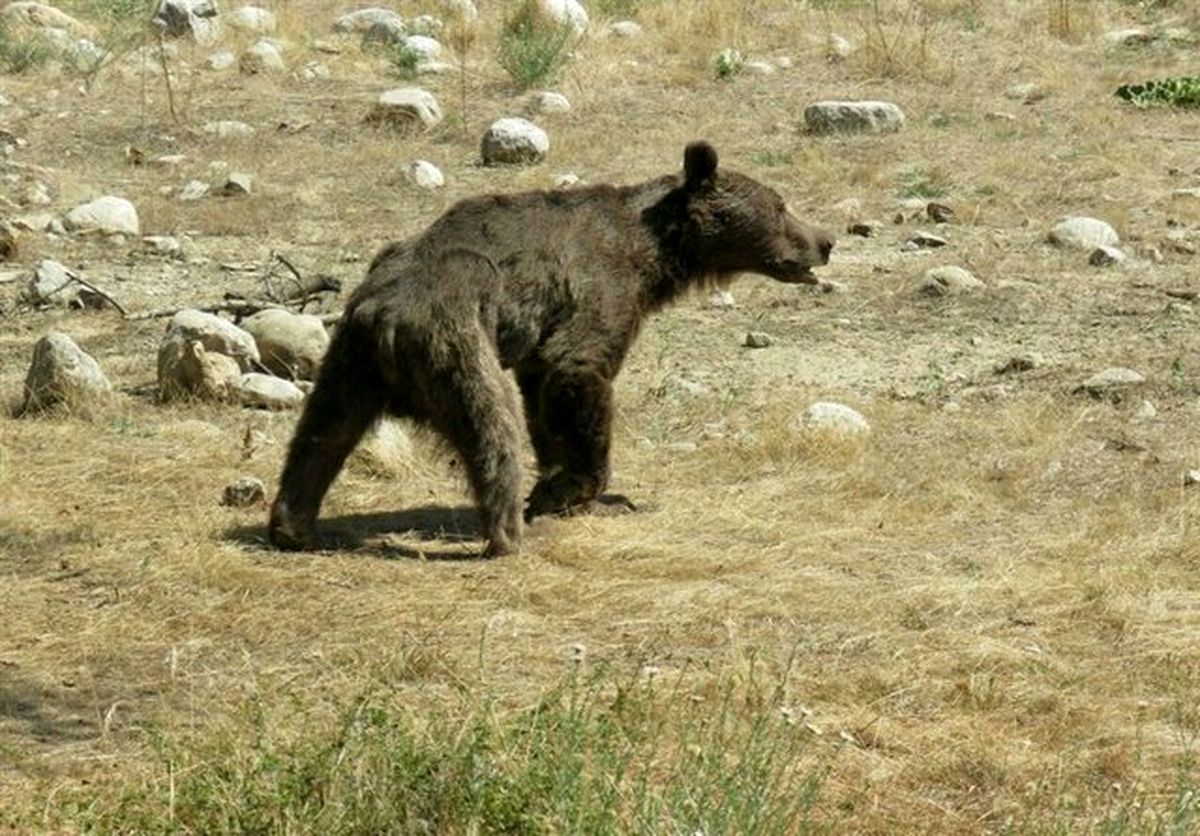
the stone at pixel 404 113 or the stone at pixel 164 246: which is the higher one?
the stone at pixel 164 246

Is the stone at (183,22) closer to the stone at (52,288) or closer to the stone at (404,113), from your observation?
the stone at (404,113)

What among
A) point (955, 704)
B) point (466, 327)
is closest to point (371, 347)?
point (466, 327)

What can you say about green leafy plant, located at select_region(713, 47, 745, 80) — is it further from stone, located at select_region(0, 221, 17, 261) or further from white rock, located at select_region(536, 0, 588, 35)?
stone, located at select_region(0, 221, 17, 261)

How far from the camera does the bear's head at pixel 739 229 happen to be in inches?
410

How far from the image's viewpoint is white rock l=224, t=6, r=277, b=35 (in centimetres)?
2045

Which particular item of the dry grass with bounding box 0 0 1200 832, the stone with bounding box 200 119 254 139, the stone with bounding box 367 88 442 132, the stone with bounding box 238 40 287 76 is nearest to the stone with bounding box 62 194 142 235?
the dry grass with bounding box 0 0 1200 832

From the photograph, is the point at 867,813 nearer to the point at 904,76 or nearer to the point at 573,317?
the point at 573,317

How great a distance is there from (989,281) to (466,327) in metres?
5.58

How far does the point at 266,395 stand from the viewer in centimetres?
1088

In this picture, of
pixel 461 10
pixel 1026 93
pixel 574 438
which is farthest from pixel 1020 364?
pixel 461 10

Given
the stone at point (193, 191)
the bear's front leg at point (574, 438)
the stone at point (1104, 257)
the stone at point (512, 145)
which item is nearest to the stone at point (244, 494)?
the bear's front leg at point (574, 438)

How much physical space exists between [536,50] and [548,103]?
766mm

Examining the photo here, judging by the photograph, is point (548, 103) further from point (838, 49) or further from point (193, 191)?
point (193, 191)

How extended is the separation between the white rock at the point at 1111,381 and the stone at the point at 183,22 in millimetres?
11454
